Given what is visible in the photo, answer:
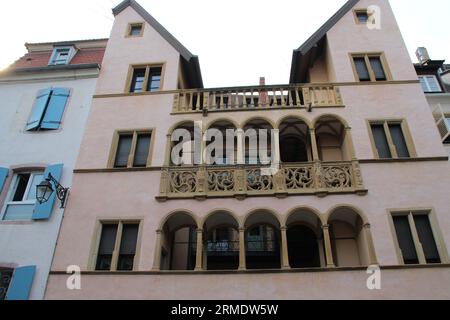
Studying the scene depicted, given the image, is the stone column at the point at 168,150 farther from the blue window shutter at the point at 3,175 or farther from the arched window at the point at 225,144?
the blue window shutter at the point at 3,175

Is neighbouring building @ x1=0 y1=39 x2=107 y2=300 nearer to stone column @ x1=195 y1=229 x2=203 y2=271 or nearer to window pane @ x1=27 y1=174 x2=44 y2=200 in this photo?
window pane @ x1=27 y1=174 x2=44 y2=200

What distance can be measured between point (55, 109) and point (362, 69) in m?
14.5

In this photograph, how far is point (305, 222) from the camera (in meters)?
14.1

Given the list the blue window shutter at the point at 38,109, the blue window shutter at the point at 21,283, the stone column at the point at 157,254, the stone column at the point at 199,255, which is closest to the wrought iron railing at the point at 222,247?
the stone column at the point at 199,255

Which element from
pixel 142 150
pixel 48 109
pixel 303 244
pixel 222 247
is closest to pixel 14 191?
pixel 48 109

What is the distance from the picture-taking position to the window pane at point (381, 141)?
1446cm

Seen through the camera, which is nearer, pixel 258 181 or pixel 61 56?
pixel 258 181

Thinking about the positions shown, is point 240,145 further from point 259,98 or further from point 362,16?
point 362,16

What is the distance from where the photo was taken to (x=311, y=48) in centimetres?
1788

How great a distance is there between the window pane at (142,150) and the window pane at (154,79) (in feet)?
9.67

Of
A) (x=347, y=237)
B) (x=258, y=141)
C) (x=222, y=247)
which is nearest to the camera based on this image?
(x=347, y=237)

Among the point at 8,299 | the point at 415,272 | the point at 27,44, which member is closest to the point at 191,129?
the point at 8,299

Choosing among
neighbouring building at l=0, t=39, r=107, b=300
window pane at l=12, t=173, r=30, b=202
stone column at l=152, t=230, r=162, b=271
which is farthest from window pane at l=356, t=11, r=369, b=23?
Result: window pane at l=12, t=173, r=30, b=202

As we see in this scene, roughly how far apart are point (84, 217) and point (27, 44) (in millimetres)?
12567
